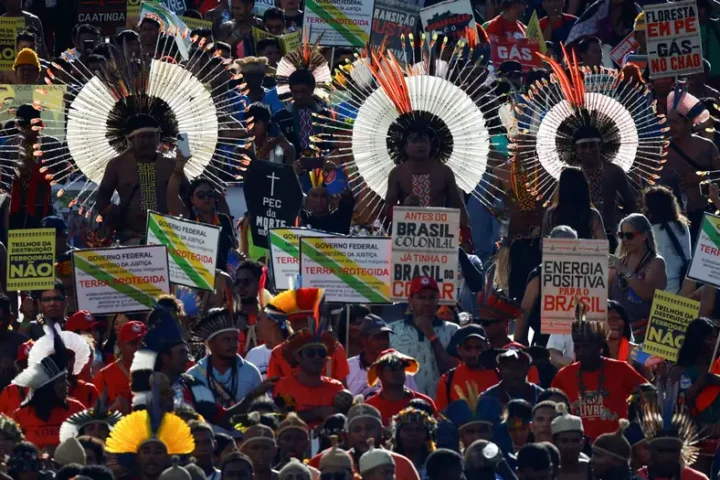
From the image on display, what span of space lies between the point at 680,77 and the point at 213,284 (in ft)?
20.4

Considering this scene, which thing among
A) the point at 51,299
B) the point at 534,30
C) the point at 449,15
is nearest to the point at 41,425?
the point at 51,299

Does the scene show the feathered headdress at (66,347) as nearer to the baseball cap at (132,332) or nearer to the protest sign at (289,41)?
the baseball cap at (132,332)

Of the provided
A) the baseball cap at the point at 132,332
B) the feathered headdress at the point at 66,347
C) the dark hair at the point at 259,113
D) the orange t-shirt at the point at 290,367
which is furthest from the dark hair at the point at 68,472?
the dark hair at the point at 259,113

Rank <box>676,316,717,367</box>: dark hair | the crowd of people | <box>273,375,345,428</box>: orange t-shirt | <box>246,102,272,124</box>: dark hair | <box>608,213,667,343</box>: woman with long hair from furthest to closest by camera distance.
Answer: <box>246,102,272,124</box>: dark hair < <box>608,213,667,343</box>: woman with long hair < <box>676,316,717,367</box>: dark hair < <box>273,375,345,428</box>: orange t-shirt < the crowd of people

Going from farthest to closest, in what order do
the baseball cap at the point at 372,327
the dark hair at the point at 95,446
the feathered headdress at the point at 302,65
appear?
1. the feathered headdress at the point at 302,65
2. the baseball cap at the point at 372,327
3. the dark hair at the point at 95,446

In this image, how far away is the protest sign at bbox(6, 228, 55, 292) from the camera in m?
18.4

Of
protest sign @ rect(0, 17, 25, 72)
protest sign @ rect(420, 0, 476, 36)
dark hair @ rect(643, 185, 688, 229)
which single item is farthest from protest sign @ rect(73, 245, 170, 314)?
protest sign @ rect(420, 0, 476, 36)

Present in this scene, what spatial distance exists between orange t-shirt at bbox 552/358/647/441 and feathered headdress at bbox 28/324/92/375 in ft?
9.44

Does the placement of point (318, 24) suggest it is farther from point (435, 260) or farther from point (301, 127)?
point (435, 260)

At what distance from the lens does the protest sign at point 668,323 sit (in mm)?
17234

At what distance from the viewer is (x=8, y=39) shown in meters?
24.3

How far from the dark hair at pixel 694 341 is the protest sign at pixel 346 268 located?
84.9 inches

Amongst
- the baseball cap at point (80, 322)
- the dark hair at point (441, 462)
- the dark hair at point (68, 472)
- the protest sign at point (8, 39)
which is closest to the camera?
the dark hair at point (68, 472)

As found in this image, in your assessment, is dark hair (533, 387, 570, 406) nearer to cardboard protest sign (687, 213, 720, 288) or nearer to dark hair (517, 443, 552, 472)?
dark hair (517, 443, 552, 472)
